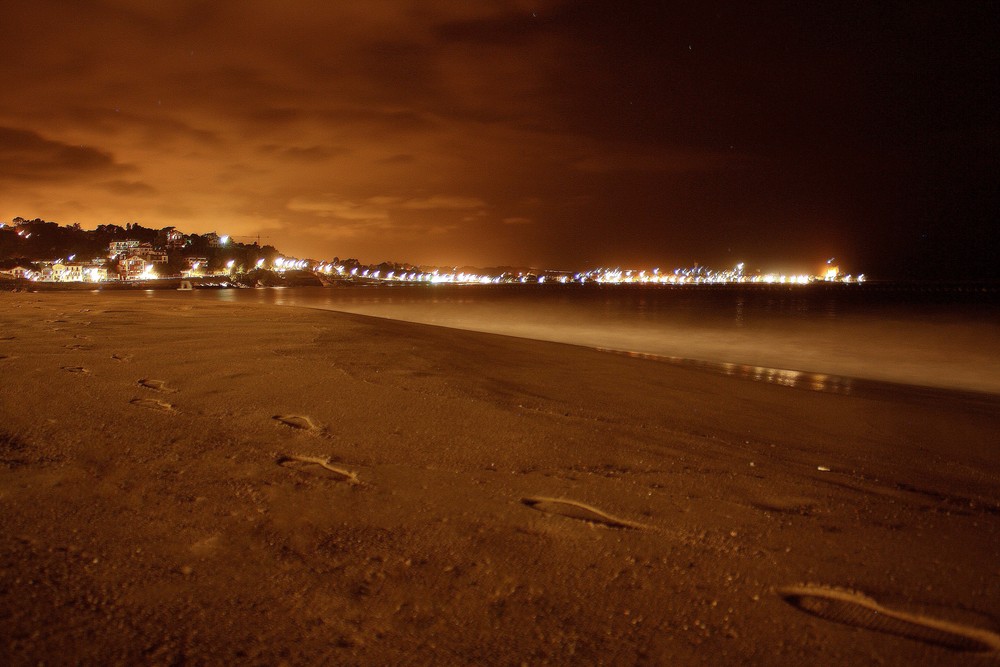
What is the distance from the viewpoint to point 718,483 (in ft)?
12.4

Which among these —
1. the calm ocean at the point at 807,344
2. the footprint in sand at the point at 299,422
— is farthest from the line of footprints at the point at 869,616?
the calm ocean at the point at 807,344

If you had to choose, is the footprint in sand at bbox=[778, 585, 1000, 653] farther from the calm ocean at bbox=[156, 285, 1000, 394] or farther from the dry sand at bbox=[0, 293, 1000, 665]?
the calm ocean at bbox=[156, 285, 1000, 394]

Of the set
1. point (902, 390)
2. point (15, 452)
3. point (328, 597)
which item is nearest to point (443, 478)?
point (328, 597)

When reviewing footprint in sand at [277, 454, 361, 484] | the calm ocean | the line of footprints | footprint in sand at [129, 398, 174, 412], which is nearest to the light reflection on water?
the calm ocean

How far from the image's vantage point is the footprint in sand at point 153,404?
470 centimetres

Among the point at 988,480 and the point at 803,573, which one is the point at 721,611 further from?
the point at 988,480

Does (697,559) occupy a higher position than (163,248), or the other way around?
(163,248)

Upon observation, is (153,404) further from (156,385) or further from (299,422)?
(299,422)

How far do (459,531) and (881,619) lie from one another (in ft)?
6.00

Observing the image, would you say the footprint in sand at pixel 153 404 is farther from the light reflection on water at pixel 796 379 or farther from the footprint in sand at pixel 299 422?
the light reflection on water at pixel 796 379

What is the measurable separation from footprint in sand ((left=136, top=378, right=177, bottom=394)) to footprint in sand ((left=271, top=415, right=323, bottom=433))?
4.52ft

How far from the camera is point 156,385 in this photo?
548 centimetres

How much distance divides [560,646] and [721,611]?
2.31 feet

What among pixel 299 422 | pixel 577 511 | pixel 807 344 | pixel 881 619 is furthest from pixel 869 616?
pixel 807 344
